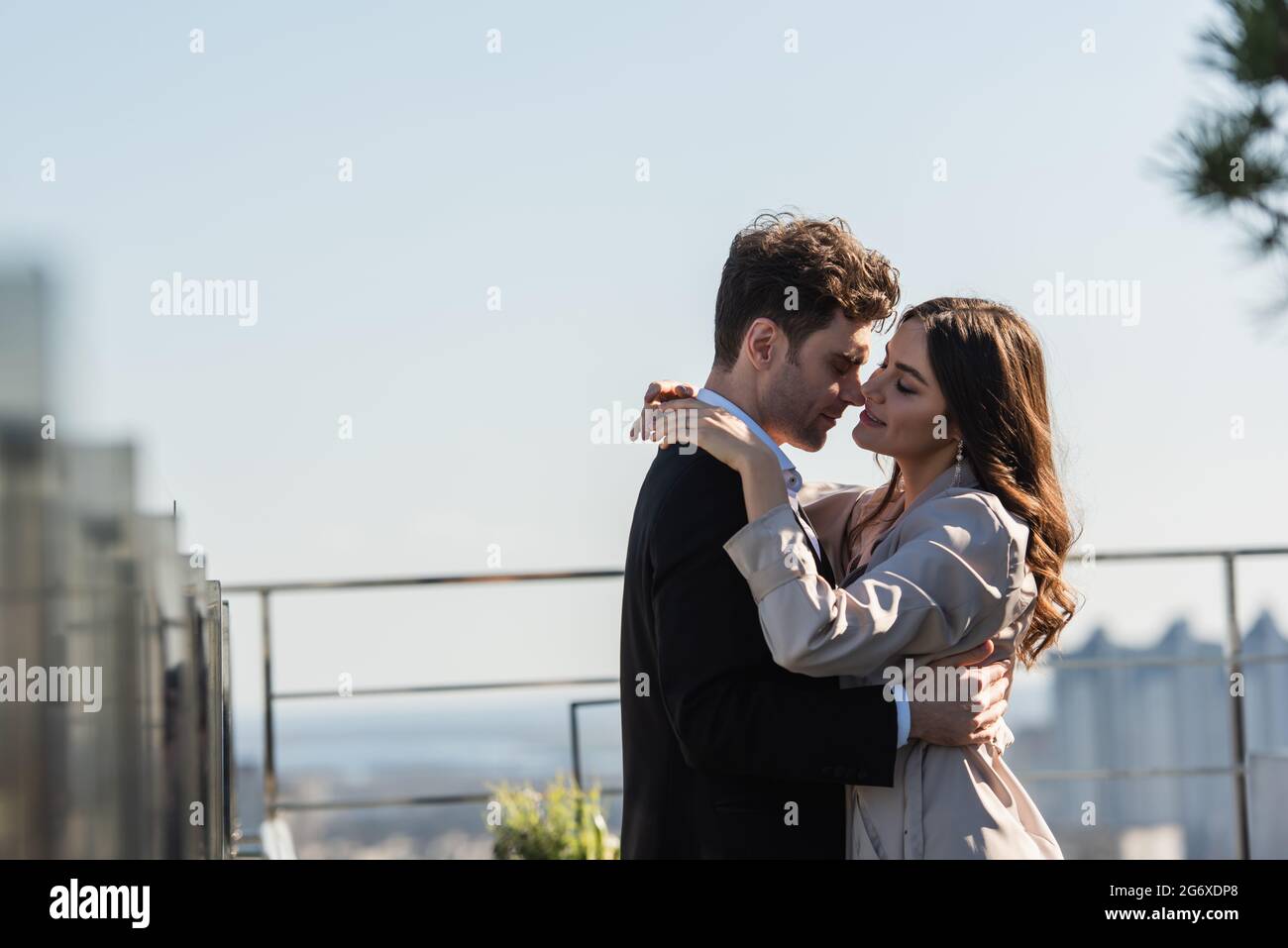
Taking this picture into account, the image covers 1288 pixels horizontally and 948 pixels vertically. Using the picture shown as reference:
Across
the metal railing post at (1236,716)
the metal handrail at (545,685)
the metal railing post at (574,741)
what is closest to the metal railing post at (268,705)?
the metal handrail at (545,685)

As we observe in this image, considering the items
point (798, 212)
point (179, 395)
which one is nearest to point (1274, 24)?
point (798, 212)

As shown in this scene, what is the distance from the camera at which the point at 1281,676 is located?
21.0 meters

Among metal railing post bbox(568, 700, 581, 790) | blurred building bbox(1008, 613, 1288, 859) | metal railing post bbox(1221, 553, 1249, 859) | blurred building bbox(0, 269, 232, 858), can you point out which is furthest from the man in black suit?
metal railing post bbox(1221, 553, 1249, 859)

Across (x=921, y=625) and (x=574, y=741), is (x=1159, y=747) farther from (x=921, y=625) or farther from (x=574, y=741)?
(x=921, y=625)

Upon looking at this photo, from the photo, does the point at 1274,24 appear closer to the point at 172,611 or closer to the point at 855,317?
the point at 855,317

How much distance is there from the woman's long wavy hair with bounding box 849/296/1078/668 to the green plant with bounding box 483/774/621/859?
281cm

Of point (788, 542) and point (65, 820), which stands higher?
point (788, 542)

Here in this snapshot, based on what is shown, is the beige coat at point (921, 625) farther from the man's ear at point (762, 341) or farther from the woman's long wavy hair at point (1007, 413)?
the man's ear at point (762, 341)

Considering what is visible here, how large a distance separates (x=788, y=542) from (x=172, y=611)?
1.04m

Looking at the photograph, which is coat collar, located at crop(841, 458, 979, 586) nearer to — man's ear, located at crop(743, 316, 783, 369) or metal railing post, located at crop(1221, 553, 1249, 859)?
man's ear, located at crop(743, 316, 783, 369)

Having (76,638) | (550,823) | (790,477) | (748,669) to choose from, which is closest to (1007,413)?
(790,477)

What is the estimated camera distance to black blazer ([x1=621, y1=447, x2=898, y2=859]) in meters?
1.91

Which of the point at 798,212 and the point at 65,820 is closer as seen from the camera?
the point at 65,820

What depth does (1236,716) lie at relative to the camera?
5160 mm
